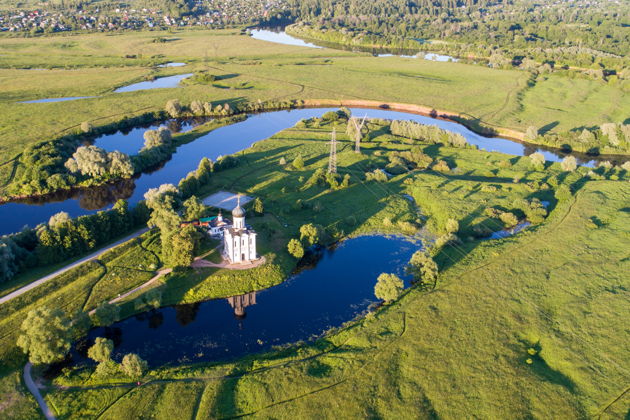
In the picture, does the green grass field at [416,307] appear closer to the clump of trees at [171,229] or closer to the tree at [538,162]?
the tree at [538,162]

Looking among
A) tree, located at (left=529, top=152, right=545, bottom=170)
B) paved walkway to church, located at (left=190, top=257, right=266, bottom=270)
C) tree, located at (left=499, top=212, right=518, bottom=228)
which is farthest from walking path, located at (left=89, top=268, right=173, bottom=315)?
tree, located at (left=529, top=152, right=545, bottom=170)

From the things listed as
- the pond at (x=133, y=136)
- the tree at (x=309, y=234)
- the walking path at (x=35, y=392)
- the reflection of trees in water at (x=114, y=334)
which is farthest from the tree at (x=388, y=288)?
the pond at (x=133, y=136)

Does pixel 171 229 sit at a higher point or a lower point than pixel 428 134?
higher

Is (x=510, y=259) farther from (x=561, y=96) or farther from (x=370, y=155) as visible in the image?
(x=561, y=96)

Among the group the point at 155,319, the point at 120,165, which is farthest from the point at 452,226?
the point at 120,165

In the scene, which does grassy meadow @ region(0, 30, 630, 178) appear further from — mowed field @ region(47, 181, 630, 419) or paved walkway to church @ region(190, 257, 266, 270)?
mowed field @ region(47, 181, 630, 419)

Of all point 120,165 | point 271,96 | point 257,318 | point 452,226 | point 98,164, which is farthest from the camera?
point 271,96

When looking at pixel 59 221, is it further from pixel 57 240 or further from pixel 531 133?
pixel 531 133
